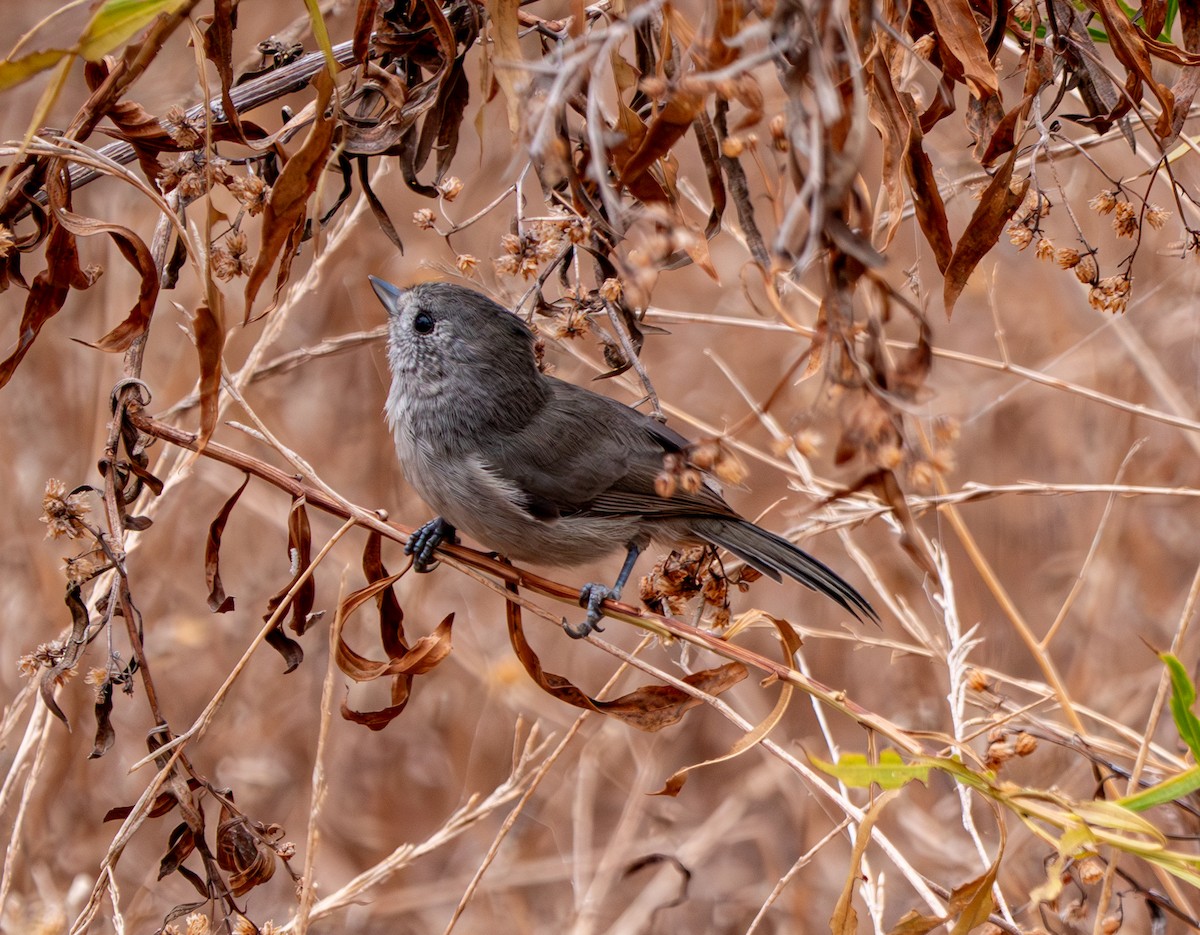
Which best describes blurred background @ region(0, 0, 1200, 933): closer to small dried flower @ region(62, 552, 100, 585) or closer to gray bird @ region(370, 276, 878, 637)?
gray bird @ region(370, 276, 878, 637)

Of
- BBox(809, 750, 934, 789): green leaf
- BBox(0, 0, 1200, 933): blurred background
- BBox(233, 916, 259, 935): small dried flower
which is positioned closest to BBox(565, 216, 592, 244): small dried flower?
BBox(809, 750, 934, 789): green leaf

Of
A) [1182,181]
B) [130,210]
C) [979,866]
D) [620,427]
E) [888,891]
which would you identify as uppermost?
[130,210]

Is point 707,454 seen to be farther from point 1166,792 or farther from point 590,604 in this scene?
point 590,604

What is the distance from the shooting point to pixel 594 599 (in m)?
2.55

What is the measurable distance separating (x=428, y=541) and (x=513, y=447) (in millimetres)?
437

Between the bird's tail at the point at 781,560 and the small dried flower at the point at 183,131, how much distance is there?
5.26 feet

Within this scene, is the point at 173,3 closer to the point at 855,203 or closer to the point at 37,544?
the point at 855,203

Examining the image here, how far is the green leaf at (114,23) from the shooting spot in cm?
146

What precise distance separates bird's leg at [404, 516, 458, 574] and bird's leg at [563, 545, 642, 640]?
376 millimetres

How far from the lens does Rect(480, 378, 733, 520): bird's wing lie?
342 cm

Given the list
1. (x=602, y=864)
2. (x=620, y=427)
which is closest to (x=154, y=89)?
(x=620, y=427)

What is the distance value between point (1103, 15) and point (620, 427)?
196cm

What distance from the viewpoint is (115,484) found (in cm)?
215

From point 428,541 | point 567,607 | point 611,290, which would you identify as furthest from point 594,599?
point 567,607
